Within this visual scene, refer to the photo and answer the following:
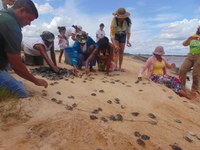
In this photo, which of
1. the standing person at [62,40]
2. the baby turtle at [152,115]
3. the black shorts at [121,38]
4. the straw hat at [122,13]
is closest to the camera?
the baby turtle at [152,115]

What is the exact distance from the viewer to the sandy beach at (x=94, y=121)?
266cm

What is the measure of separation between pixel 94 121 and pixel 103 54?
3.86 m

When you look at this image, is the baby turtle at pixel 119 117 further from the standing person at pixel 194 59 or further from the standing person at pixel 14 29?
the standing person at pixel 194 59

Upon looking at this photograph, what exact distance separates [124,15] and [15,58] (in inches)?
165

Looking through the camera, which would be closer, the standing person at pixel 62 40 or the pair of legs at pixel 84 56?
the pair of legs at pixel 84 56

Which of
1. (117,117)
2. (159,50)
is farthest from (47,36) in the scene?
(117,117)

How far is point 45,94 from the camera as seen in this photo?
3982 mm

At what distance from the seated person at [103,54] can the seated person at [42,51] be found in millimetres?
921

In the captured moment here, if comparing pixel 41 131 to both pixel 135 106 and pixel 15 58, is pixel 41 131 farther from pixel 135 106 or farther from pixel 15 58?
pixel 135 106

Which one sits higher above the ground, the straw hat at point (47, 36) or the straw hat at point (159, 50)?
the straw hat at point (47, 36)

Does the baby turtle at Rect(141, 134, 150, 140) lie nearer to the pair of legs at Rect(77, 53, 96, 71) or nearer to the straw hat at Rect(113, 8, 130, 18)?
the pair of legs at Rect(77, 53, 96, 71)

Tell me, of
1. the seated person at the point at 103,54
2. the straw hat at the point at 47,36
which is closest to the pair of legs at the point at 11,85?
the straw hat at the point at 47,36

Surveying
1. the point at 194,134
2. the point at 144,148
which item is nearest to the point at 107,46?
the point at 194,134

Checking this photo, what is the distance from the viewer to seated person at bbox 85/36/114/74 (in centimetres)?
643
